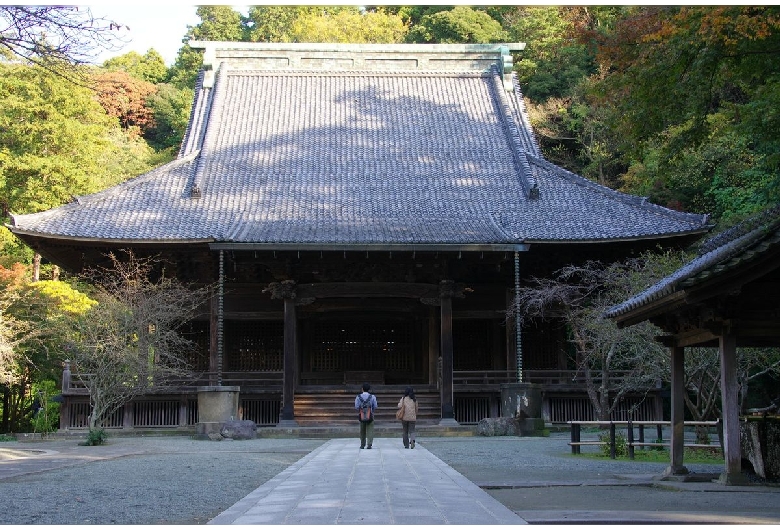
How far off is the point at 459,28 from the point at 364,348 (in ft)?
83.9

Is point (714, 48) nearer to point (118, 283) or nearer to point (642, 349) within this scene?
point (642, 349)

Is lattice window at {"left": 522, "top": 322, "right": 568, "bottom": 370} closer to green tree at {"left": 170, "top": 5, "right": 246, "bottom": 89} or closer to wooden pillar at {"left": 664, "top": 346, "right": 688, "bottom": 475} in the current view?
wooden pillar at {"left": 664, "top": 346, "right": 688, "bottom": 475}

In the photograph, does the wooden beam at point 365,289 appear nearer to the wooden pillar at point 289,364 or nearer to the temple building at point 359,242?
the temple building at point 359,242

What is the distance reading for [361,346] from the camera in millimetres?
24797

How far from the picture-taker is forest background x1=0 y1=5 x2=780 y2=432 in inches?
415

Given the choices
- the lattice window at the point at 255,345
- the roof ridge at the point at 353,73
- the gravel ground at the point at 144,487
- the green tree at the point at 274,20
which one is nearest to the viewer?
the gravel ground at the point at 144,487

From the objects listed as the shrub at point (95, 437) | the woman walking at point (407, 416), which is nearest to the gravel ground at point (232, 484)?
the woman walking at point (407, 416)

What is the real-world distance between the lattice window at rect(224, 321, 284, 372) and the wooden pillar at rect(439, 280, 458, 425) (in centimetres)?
503

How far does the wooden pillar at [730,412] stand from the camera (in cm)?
943

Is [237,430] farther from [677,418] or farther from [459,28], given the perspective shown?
[459,28]

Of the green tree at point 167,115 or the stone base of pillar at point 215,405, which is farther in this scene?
the green tree at point 167,115

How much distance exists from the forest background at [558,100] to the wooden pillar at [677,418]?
268cm

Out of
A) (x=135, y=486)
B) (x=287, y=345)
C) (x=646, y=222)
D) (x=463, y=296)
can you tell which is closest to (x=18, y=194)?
(x=287, y=345)

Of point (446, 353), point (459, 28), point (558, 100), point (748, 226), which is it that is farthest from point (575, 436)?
point (459, 28)
